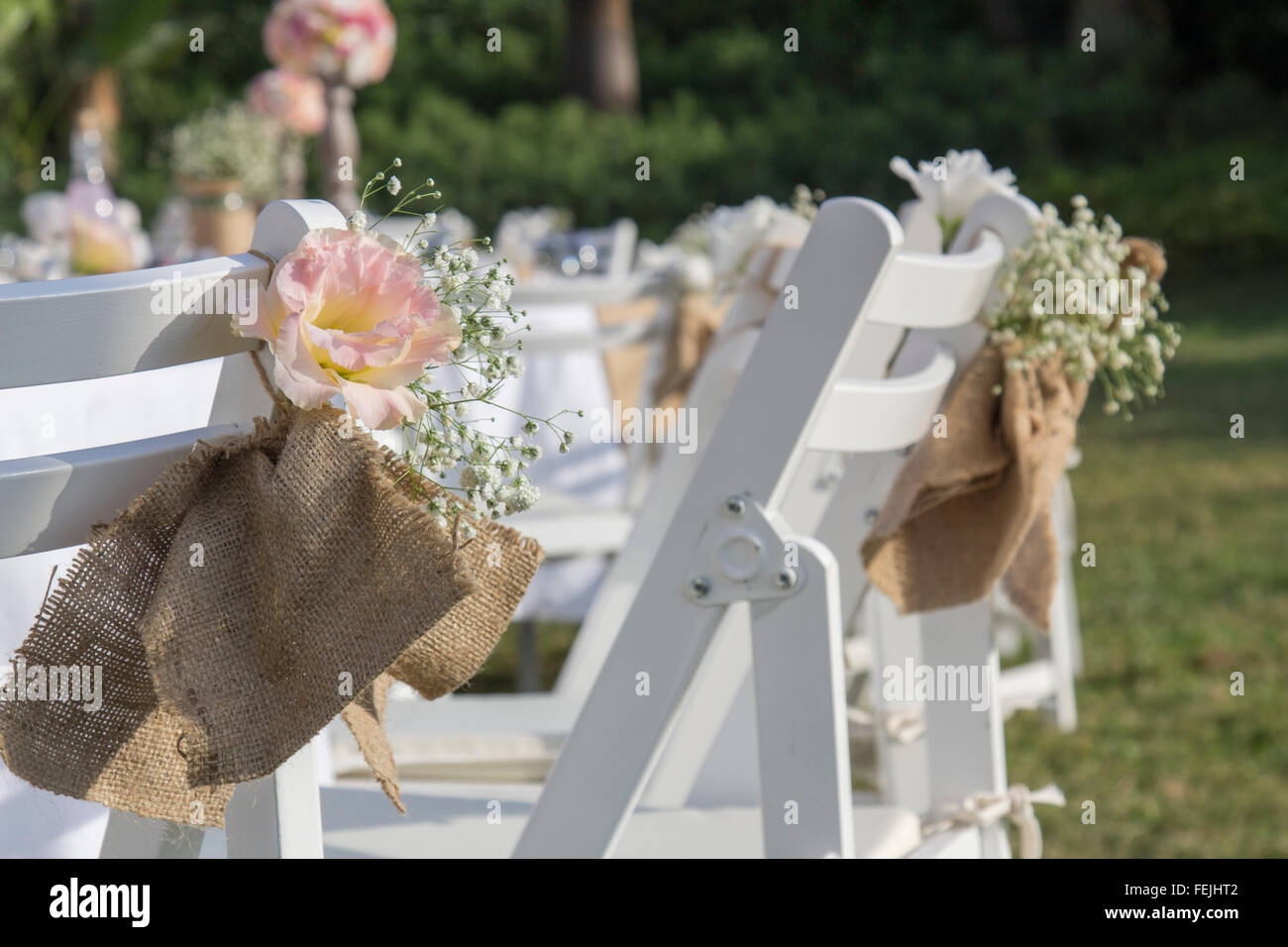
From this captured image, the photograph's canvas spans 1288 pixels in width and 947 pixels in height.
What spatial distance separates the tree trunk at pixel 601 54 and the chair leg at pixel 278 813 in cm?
1214

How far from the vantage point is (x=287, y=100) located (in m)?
4.16

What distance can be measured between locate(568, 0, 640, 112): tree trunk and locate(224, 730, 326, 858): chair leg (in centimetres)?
1214

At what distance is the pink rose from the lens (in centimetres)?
94

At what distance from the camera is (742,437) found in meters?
1.26

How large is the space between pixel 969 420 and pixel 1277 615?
2962mm

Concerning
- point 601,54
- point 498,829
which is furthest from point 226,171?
point 601,54

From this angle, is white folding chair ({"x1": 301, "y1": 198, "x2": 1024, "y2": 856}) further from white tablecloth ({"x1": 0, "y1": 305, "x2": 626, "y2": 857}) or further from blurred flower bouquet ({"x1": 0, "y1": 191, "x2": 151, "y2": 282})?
blurred flower bouquet ({"x1": 0, "y1": 191, "x2": 151, "y2": 282})

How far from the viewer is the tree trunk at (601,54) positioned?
12.5 meters

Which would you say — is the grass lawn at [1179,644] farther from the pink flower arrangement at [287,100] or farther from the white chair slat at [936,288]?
the pink flower arrangement at [287,100]

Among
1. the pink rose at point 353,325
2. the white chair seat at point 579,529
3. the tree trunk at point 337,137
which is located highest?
the pink rose at point 353,325

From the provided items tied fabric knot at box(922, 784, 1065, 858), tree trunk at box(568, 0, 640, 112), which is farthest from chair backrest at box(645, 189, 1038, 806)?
tree trunk at box(568, 0, 640, 112)

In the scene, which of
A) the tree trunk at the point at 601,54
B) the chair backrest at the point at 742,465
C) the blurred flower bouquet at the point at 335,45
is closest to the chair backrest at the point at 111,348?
the chair backrest at the point at 742,465

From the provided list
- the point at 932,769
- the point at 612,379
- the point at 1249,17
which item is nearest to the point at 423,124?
the point at 1249,17
